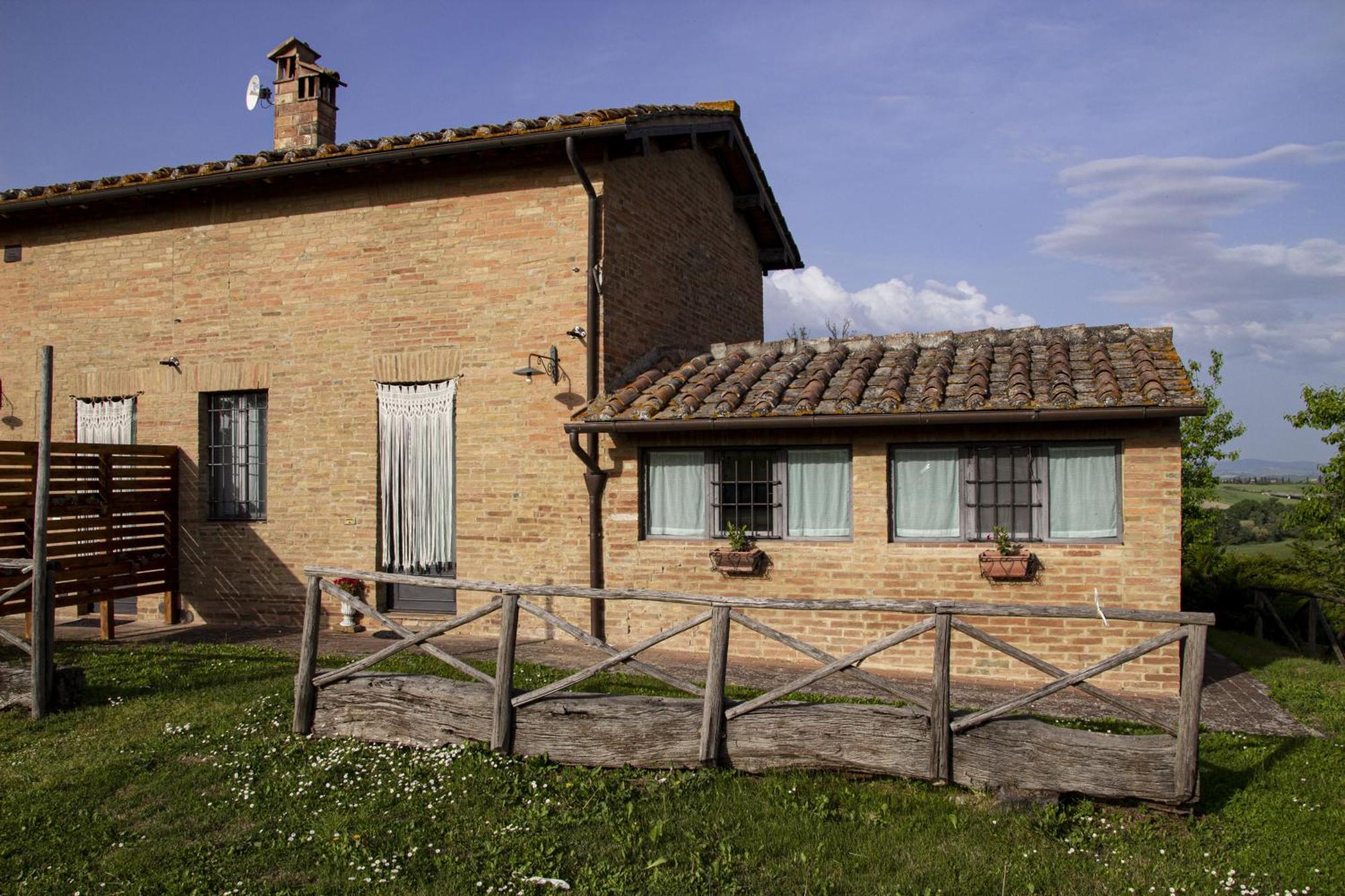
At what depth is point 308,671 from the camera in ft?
22.1

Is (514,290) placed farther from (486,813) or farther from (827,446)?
(486,813)

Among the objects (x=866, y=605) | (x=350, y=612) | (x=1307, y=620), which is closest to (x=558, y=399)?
(x=350, y=612)

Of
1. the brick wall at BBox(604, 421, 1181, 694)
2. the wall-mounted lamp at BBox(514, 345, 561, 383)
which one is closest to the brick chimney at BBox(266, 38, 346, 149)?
the wall-mounted lamp at BBox(514, 345, 561, 383)

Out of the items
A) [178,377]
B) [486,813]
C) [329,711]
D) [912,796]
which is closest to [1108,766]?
[912,796]

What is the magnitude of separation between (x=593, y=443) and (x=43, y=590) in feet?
16.5

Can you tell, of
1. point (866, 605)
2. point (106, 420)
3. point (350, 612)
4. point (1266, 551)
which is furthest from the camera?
point (1266, 551)

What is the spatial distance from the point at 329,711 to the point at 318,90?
1068 cm

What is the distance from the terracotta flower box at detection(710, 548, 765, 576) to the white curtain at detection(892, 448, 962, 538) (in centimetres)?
140

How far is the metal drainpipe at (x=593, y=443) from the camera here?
9859mm

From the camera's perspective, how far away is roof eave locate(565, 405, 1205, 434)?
7.84 metres

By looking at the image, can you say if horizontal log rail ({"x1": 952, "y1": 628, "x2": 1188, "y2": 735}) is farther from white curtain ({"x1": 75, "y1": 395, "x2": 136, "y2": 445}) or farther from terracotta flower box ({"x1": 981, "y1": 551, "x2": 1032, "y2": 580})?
white curtain ({"x1": 75, "y1": 395, "x2": 136, "y2": 445})

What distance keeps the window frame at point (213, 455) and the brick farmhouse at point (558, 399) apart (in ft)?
0.14

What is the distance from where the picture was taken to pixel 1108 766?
530 centimetres

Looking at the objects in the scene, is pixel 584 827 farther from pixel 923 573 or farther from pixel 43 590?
pixel 43 590
